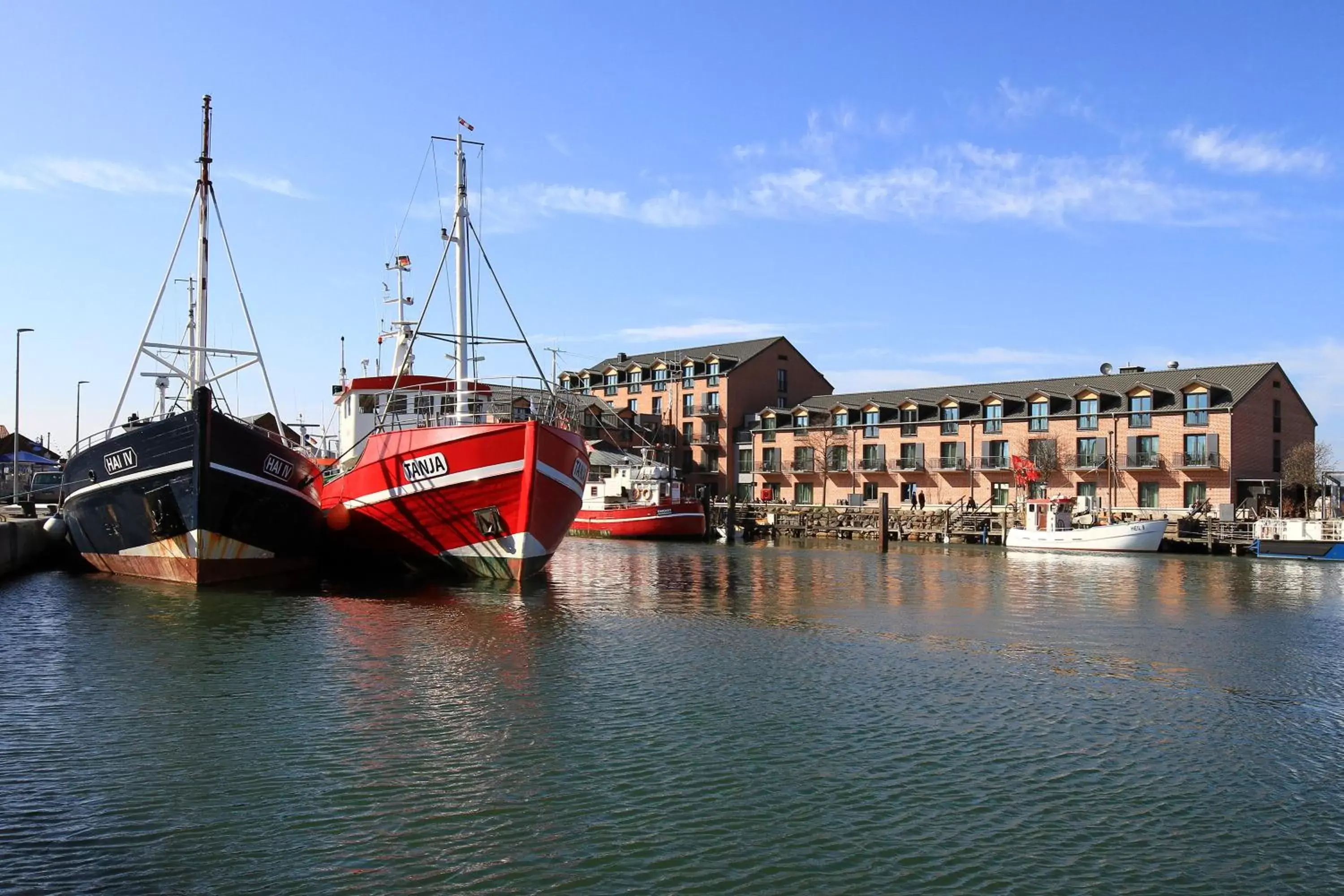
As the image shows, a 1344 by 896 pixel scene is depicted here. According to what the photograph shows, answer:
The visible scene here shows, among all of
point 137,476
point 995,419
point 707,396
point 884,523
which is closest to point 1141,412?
point 995,419

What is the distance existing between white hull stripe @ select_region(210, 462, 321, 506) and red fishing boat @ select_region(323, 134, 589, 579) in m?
1.05

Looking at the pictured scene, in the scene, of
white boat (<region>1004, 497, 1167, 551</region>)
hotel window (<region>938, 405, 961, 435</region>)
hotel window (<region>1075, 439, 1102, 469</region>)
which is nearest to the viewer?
white boat (<region>1004, 497, 1167, 551</region>)

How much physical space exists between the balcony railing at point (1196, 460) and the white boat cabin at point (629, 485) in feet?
95.0

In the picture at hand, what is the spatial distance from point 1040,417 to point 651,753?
5914cm

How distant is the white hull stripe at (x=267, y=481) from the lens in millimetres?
23625

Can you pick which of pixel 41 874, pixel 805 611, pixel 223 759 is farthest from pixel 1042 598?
pixel 41 874

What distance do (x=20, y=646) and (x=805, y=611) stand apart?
15639 millimetres

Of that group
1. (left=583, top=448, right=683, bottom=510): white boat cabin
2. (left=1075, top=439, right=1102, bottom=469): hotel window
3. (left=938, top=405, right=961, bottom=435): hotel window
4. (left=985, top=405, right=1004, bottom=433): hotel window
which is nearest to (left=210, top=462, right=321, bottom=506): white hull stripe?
(left=583, top=448, right=683, bottom=510): white boat cabin

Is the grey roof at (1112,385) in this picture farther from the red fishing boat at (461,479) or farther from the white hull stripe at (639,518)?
the red fishing boat at (461,479)

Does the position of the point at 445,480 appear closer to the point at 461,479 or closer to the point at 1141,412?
the point at 461,479

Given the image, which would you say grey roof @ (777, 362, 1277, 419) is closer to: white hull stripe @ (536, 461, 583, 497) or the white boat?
the white boat

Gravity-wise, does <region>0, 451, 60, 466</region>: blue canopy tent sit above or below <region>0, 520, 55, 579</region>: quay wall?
above

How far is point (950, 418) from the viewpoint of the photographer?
7000cm

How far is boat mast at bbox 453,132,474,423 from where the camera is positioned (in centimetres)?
2758
